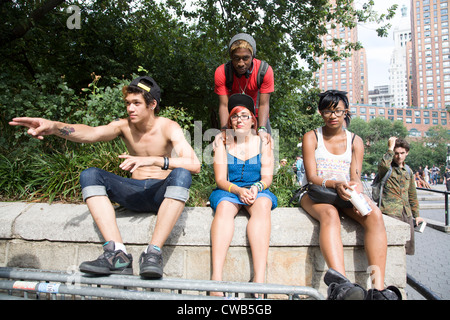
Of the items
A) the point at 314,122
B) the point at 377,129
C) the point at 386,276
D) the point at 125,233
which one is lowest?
the point at 386,276

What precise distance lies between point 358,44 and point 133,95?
861 centimetres

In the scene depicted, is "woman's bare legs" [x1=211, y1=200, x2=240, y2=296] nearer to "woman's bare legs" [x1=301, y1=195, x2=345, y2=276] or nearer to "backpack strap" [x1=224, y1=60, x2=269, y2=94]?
"woman's bare legs" [x1=301, y1=195, x2=345, y2=276]

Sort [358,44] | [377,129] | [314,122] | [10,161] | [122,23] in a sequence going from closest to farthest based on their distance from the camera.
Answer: [10,161] < [122,23] < [358,44] < [314,122] < [377,129]

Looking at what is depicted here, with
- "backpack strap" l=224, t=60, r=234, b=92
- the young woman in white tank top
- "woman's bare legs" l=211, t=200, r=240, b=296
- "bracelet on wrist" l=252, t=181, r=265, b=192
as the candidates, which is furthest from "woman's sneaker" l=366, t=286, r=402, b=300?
"backpack strap" l=224, t=60, r=234, b=92

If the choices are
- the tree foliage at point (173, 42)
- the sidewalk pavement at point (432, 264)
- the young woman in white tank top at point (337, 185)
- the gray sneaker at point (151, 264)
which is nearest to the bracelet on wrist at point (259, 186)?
the young woman in white tank top at point (337, 185)

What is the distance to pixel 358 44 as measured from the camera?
9219 millimetres

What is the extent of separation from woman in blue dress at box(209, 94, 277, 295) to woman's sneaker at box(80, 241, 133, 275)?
0.68m

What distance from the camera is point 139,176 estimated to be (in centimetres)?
292

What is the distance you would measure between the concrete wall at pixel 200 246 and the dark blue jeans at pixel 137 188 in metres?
0.16

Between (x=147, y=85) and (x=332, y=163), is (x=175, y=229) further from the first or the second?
(x=332, y=163)

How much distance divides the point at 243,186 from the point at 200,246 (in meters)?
0.73
